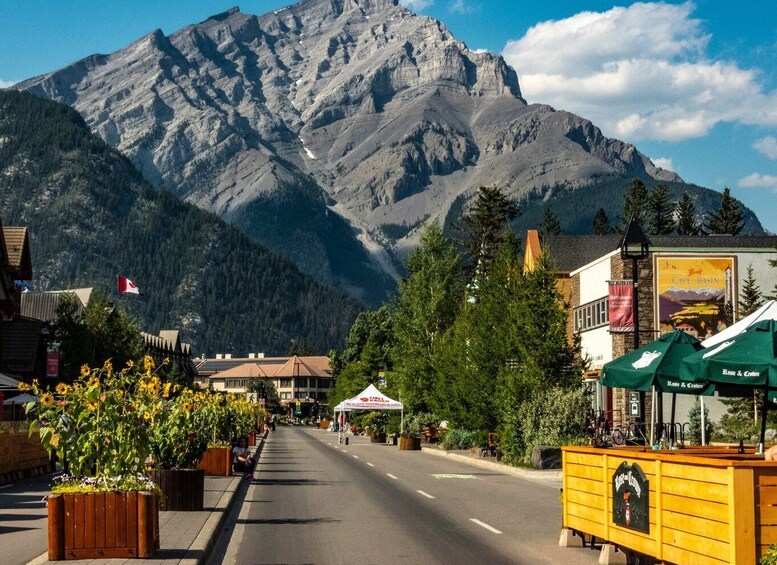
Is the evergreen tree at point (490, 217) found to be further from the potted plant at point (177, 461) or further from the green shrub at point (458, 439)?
the potted plant at point (177, 461)

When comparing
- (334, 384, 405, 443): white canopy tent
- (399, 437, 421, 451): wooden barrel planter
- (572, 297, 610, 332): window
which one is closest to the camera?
(572, 297, 610, 332): window

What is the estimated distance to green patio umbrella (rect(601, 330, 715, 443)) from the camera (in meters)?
18.5

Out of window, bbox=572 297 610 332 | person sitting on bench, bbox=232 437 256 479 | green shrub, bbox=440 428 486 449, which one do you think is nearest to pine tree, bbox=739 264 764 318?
window, bbox=572 297 610 332

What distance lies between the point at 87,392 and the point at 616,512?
651 cm

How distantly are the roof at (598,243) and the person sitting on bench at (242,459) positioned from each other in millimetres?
31616

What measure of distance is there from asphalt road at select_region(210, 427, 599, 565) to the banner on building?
824 cm

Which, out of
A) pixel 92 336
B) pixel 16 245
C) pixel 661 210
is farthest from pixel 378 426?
pixel 661 210

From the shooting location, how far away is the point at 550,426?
1435 inches

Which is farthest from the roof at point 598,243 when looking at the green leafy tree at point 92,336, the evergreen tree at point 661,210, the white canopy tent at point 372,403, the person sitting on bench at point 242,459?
the evergreen tree at point 661,210

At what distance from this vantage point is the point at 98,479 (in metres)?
13.0

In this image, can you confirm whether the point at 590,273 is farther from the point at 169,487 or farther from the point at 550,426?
the point at 169,487

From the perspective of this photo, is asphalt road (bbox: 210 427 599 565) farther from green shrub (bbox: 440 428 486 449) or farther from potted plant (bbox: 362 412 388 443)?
potted plant (bbox: 362 412 388 443)

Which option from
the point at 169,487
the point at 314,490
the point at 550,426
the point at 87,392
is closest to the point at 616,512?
the point at 87,392

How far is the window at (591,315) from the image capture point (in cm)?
5403
